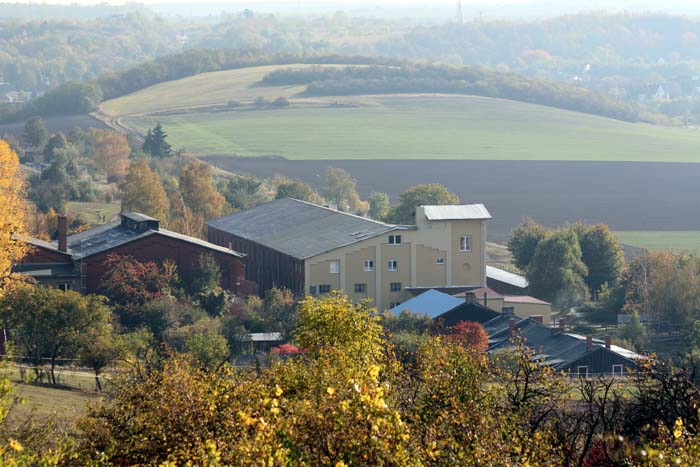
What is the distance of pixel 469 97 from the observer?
178625 millimetres

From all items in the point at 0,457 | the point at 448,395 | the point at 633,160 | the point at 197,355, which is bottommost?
the point at 633,160

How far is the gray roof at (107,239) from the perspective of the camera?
6388cm

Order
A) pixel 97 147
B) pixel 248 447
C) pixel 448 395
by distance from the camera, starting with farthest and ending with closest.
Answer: pixel 97 147 → pixel 448 395 → pixel 248 447

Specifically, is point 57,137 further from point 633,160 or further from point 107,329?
point 107,329

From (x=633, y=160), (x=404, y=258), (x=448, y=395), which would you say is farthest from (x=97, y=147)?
(x=448, y=395)

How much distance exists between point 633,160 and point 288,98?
160 ft

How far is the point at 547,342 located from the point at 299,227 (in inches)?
953

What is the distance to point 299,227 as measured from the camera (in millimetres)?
74750

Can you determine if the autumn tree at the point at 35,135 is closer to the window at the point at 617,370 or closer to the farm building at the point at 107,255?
the farm building at the point at 107,255

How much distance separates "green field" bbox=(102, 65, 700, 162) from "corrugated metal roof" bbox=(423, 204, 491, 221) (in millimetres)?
65472

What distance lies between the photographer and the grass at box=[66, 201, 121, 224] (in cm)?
8806

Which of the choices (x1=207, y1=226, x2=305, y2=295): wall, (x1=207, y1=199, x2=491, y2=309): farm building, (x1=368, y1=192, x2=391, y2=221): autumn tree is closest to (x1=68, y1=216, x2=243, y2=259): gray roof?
(x1=207, y1=226, x2=305, y2=295): wall

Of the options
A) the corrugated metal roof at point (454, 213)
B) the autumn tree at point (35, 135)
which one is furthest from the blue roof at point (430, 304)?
the autumn tree at point (35, 135)

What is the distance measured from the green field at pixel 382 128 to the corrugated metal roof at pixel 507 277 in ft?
190
